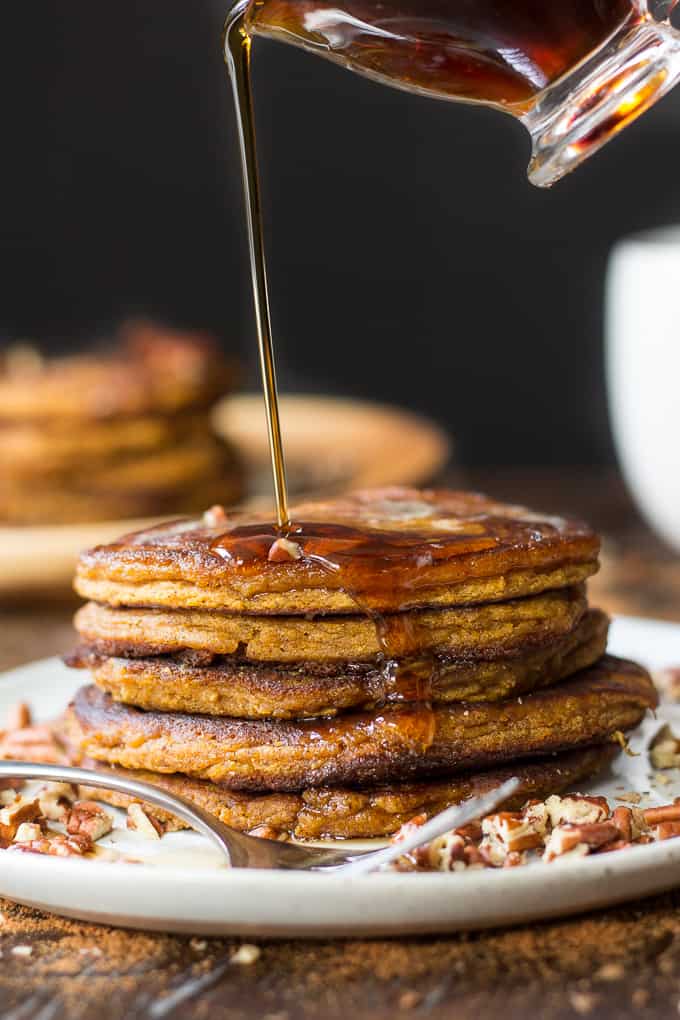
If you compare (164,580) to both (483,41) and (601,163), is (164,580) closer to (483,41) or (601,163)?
(483,41)

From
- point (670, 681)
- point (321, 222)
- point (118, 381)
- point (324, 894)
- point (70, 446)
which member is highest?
point (321, 222)

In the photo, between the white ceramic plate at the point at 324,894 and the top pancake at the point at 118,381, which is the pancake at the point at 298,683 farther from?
the top pancake at the point at 118,381

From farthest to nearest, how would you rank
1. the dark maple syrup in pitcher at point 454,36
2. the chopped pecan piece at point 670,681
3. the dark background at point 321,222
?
the dark background at point 321,222, the chopped pecan piece at point 670,681, the dark maple syrup in pitcher at point 454,36

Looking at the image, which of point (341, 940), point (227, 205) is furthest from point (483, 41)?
point (227, 205)

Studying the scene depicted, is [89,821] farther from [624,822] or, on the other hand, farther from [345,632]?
[624,822]

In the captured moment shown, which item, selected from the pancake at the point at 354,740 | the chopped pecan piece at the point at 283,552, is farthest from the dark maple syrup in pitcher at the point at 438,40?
the pancake at the point at 354,740

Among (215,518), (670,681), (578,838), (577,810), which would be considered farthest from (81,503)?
(578,838)
